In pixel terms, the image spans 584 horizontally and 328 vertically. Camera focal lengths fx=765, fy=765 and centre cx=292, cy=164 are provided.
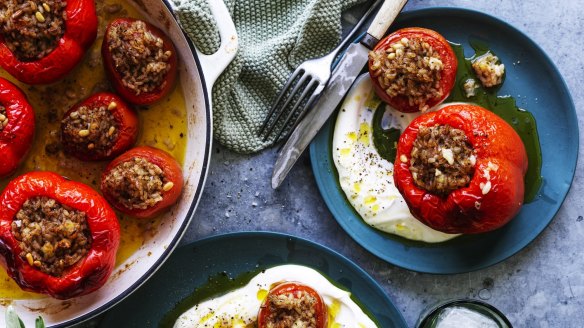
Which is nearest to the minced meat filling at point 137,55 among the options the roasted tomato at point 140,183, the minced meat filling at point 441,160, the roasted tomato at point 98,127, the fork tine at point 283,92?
the roasted tomato at point 98,127

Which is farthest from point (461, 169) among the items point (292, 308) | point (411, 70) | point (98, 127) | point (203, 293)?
point (98, 127)

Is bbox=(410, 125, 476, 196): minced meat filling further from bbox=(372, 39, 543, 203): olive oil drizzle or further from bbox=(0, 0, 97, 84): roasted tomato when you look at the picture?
bbox=(0, 0, 97, 84): roasted tomato

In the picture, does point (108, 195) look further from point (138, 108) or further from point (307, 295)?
point (307, 295)

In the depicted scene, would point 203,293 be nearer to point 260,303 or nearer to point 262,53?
point 260,303

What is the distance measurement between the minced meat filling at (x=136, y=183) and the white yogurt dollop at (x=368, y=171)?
30.8 inches

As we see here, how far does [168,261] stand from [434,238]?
114 centimetres

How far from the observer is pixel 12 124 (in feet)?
9.69

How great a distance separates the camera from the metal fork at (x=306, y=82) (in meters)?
3.21

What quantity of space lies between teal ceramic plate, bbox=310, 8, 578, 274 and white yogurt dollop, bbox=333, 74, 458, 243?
39 millimetres

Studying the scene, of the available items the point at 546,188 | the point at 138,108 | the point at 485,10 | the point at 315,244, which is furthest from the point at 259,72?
the point at 546,188

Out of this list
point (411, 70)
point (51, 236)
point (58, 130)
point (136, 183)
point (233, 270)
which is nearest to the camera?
point (51, 236)

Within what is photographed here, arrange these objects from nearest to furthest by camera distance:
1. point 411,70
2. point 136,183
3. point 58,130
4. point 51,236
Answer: point 51,236, point 136,183, point 411,70, point 58,130

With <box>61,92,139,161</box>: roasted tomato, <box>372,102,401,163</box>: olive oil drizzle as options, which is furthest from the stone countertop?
<box>61,92,139,161</box>: roasted tomato

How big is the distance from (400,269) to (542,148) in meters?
0.80
